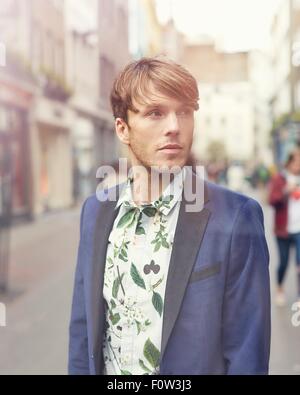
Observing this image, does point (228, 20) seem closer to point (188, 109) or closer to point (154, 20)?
point (154, 20)

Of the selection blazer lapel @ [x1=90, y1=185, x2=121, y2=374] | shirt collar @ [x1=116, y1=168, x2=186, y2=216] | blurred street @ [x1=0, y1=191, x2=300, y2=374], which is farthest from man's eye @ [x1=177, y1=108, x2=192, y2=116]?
blurred street @ [x1=0, y1=191, x2=300, y2=374]

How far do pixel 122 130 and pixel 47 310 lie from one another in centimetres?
282

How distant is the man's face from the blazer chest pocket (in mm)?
197

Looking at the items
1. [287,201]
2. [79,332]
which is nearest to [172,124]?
[79,332]

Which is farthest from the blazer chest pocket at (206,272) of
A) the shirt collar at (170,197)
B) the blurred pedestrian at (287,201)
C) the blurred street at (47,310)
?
the blurred pedestrian at (287,201)

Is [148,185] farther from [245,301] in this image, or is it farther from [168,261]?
[245,301]

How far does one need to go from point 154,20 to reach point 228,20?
10.1 inches

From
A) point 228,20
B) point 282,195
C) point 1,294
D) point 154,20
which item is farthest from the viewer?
point 1,294

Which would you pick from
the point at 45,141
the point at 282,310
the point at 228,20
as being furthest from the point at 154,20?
the point at 45,141

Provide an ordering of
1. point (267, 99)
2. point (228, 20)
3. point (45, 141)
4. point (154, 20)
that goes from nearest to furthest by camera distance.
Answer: point (228, 20) < point (154, 20) < point (267, 99) < point (45, 141)

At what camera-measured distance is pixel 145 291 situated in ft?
4.07

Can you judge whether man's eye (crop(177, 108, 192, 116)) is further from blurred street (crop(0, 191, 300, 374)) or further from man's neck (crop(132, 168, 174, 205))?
blurred street (crop(0, 191, 300, 374))

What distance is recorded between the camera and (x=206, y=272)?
3.91 ft
